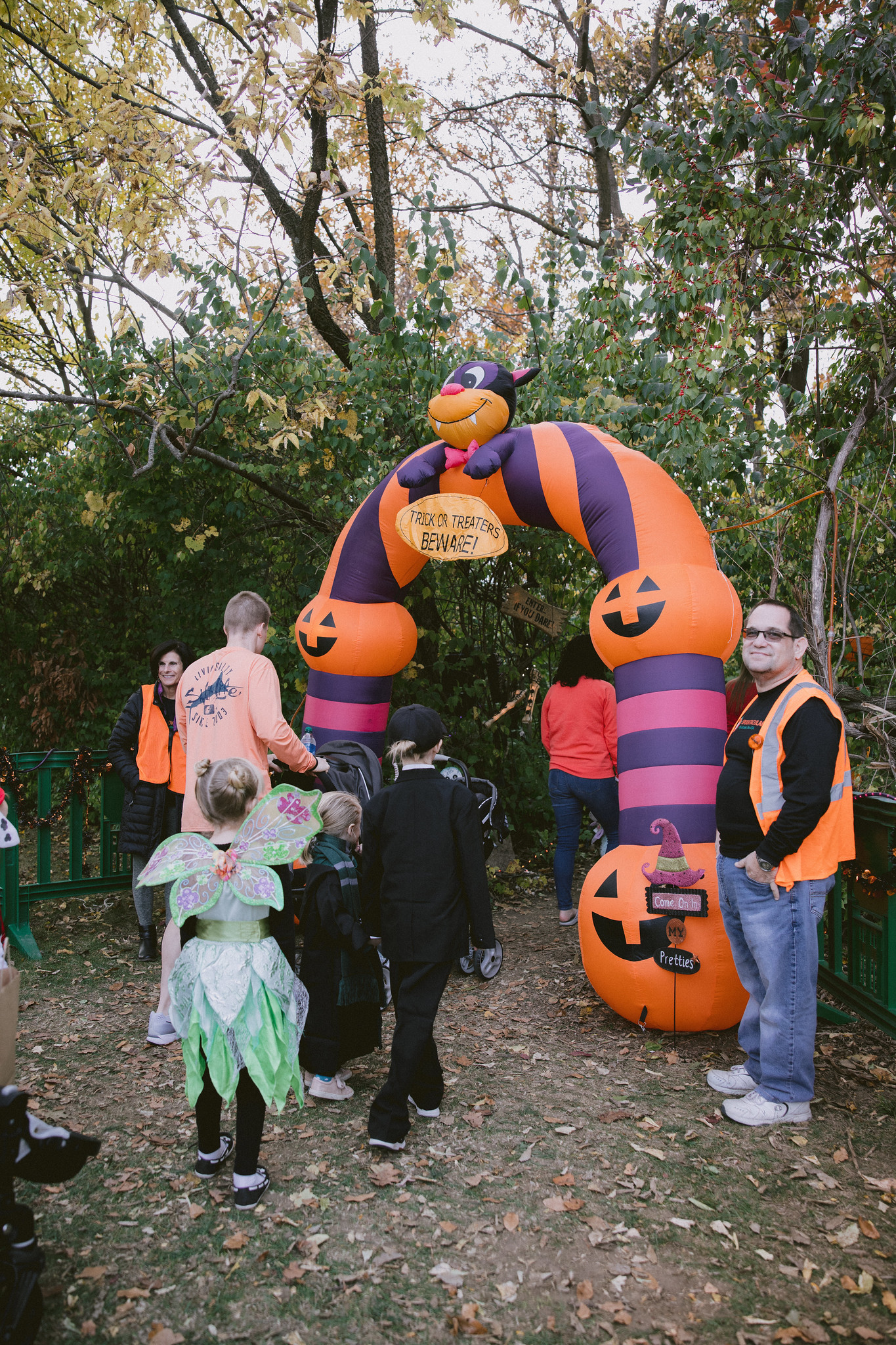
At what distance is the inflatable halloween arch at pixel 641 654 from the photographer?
13.5 ft

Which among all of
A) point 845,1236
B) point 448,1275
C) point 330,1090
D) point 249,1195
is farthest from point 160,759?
point 845,1236

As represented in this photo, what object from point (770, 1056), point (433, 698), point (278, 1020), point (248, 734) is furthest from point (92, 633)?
point (770, 1056)

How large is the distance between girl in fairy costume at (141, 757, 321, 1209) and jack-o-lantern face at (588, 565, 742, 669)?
2040 mm

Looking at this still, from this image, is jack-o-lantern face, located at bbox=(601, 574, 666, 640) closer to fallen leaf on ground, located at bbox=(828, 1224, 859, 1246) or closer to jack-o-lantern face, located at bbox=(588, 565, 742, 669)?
jack-o-lantern face, located at bbox=(588, 565, 742, 669)

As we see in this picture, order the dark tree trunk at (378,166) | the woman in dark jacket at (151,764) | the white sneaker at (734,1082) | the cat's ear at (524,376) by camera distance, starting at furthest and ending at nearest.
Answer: the dark tree trunk at (378,166)
the cat's ear at (524,376)
the woman in dark jacket at (151,764)
the white sneaker at (734,1082)

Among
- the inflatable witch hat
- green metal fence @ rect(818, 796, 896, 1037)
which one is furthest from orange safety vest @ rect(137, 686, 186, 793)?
green metal fence @ rect(818, 796, 896, 1037)

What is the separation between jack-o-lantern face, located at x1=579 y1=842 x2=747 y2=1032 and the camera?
4.07 meters

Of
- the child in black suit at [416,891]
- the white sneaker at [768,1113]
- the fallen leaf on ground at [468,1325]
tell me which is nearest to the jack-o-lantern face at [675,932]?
the white sneaker at [768,1113]

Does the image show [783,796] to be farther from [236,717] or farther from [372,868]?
[236,717]

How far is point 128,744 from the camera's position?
18.2ft

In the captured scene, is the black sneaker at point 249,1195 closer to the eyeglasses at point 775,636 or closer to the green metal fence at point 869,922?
the eyeglasses at point 775,636

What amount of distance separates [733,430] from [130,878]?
218 inches

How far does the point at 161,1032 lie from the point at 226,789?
6.62 ft

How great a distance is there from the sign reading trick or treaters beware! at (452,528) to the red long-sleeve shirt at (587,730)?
4.85 feet
